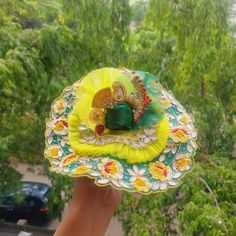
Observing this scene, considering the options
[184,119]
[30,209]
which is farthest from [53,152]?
[30,209]

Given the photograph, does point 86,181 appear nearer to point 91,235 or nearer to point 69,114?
point 91,235

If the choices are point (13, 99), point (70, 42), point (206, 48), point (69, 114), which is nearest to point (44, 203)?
point (13, 99)

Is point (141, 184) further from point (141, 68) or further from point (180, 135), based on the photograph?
point (141, 68)

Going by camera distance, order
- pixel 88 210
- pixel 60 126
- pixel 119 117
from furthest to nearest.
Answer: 1. pixel 60 126
2. pixel 119 117
3. pixel 88 210

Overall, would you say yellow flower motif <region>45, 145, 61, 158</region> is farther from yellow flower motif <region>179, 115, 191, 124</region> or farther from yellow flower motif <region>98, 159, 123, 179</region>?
yellow flower motif <region>179, 115, 191, 124</region>

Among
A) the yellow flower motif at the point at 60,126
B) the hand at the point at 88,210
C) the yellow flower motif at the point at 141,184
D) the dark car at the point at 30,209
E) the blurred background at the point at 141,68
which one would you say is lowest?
the dark car at the point at 30,209

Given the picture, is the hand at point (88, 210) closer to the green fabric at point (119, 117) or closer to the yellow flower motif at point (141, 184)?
the yellow flower motif at point (141, 184)

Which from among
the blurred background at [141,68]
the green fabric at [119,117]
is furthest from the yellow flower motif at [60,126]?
the blurred background at [141,68]
